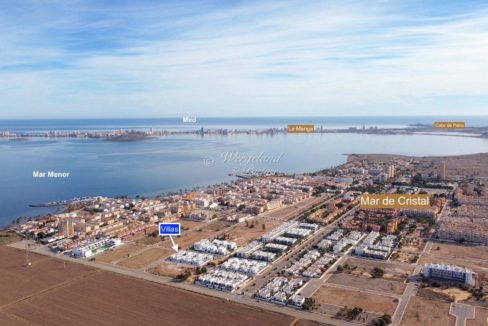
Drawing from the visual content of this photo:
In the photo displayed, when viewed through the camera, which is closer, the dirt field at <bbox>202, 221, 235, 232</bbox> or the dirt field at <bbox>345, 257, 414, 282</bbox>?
the dirt field at <bbox>345, 257, 414, 282</bbox>

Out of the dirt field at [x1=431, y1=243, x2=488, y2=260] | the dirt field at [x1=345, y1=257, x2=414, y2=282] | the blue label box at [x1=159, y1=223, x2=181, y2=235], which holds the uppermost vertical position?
the blue label box at [x1=159, y1=223, x2=181, y2=235]

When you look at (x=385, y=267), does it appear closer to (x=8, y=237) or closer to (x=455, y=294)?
(x=455, y=294)

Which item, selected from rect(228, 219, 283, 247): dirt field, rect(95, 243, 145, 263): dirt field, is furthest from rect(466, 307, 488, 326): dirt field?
rect(95, 243, 145, 263): dirt field

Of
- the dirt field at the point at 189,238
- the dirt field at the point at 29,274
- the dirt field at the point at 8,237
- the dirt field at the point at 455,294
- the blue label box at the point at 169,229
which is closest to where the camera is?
the dirt field at the point at 455,294

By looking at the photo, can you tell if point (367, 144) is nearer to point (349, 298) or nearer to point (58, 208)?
point (58, 208)

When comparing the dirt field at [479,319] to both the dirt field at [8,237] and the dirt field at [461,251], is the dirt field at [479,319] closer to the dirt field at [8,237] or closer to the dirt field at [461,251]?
the dirt field at [461,251]

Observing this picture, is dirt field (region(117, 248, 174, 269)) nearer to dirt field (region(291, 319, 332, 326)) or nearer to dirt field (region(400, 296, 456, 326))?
dirt field (region(291, 319, 332, 326))

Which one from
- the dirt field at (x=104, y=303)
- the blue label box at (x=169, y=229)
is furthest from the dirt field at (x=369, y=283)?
the blue label box at (x=169, y=229)
